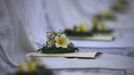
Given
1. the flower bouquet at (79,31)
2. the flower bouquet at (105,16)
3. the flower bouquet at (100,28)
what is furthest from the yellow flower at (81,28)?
the flower bouquet at (105,16)

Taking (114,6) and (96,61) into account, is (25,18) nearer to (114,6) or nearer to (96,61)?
(96,61)

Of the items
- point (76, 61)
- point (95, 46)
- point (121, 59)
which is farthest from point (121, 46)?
point (76, 61)

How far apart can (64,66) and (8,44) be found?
1.65 ft

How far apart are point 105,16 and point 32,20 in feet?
2.94

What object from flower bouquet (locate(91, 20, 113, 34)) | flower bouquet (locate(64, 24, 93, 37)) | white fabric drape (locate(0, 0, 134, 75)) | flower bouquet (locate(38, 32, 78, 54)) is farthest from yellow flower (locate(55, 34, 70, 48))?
flower bouquet (locate(91, 20, 113, 34))

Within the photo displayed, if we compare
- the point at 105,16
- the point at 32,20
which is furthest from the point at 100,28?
the point at 32,20

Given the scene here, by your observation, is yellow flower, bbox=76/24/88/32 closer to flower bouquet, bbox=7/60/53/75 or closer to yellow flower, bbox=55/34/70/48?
yellow flower, bbox=55/34/70/48

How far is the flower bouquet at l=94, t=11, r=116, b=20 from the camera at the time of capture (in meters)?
3.09

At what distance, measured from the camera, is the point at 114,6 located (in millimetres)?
3055

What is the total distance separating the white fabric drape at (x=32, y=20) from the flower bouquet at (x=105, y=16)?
44 mm

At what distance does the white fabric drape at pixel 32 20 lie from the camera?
204 cm

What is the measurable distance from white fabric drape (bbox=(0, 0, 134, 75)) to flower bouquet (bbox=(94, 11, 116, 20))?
0.04 metres

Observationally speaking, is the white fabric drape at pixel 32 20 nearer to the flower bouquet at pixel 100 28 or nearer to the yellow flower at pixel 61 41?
the flower bouquet at pixel 100 28

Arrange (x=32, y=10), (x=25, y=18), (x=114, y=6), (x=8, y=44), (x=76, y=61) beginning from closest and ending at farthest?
(x=76, y=61), (x=8, y=44), (x=25, y=18), (x=32, y=10), (x=114, y=6)
